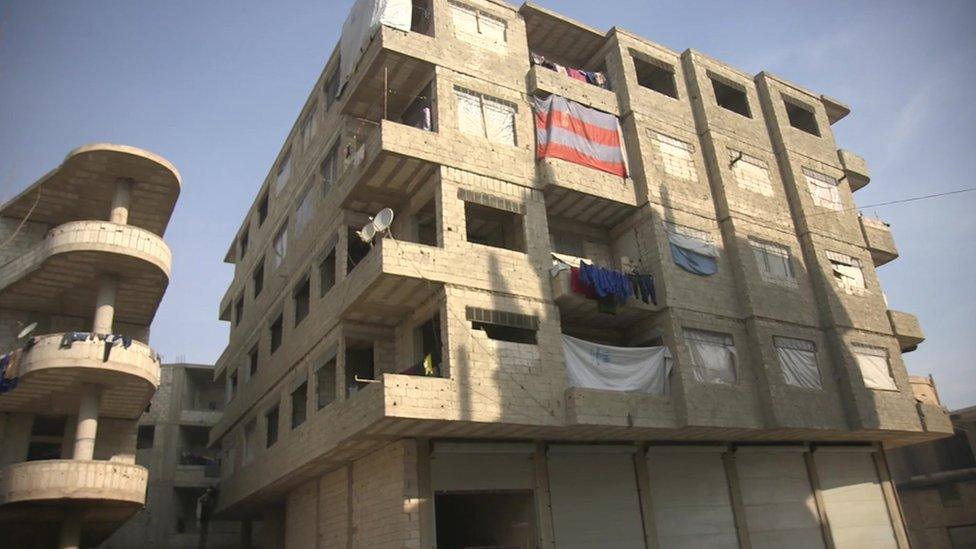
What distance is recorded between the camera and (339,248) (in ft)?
76.5

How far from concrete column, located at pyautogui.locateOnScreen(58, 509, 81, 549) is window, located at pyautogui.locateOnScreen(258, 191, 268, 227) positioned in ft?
56.3

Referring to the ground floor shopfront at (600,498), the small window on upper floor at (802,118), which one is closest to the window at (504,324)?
the ground floor shopfront at (600,498)

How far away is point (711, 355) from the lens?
2281 cm

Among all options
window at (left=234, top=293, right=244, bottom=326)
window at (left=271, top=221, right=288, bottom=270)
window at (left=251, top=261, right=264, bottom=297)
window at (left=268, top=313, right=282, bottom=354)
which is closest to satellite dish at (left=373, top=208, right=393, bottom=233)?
window at (left=271, top=221, right=288, bottom=270)

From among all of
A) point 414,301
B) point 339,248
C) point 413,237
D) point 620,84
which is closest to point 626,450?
point 414,301

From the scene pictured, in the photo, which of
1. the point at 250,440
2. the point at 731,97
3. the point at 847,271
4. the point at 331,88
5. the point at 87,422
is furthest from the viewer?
the point at 250,440

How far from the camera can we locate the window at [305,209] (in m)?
27.5

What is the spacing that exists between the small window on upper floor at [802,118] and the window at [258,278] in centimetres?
2570

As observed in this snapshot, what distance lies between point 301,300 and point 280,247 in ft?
14.1

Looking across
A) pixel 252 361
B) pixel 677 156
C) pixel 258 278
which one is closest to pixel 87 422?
pixel 252 361

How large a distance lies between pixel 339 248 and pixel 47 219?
40.2 feet

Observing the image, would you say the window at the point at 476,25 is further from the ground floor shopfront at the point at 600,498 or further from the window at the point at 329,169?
the ground floor shopfront at the point at 600,498

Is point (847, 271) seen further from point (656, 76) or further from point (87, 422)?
point (87, 422)

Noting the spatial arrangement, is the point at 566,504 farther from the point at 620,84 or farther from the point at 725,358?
the point at 620,84
